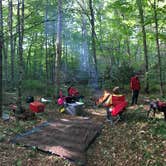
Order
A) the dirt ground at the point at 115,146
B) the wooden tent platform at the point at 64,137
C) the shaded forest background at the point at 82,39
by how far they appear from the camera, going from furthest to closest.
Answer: the shaded forest background at the point at 82,39
the wooden tent platform at the point at 64,137
the dirt ground at the point at 115,146

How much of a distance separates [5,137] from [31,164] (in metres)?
1.67

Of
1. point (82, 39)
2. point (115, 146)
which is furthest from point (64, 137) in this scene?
point (82, 39)

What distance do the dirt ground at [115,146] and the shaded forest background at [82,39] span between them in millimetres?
2767

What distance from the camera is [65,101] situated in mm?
11953

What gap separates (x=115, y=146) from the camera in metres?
7.29

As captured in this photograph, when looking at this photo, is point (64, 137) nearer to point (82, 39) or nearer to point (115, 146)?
point (115, 146)

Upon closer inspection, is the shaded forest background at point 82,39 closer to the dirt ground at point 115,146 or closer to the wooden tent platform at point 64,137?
the wooden tent platform at point 64,137

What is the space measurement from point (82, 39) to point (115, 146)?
2212cm

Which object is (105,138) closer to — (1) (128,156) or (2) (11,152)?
(1) (128,156)

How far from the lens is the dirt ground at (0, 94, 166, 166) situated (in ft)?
20.7

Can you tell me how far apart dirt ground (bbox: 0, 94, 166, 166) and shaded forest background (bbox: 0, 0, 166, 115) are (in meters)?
2.77

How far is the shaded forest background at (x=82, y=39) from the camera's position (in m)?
13.4

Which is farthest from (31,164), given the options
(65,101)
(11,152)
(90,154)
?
(65,101)

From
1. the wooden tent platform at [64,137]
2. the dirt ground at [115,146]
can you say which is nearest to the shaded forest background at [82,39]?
the wooden tent platform at [64,137]
